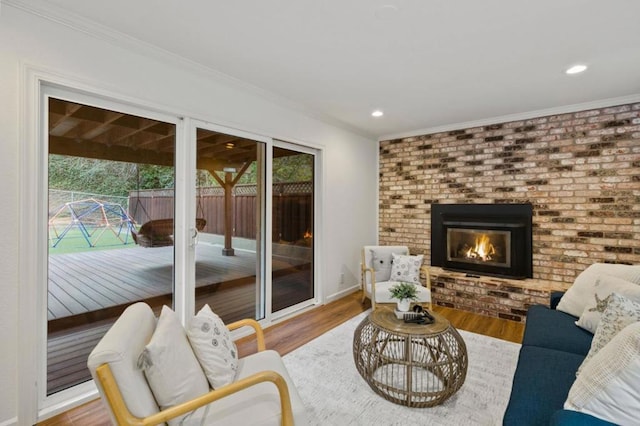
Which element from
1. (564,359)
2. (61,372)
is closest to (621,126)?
(564,359)

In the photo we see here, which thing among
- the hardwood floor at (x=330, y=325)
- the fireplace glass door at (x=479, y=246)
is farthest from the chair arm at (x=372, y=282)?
the fireplace glass door at (x=479, y=246)

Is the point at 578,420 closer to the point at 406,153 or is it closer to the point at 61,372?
the point at 61,372

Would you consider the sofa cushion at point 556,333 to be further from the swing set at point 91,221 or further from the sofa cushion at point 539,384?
the swing set at point 91,221

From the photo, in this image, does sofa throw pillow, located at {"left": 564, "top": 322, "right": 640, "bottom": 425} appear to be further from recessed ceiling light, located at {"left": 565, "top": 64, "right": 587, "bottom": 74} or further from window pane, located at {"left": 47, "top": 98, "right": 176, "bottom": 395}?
window pane, located at {"left": 47, "top": 98, "right": 176, "bottom": 395}

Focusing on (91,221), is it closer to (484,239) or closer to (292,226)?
(292,226)

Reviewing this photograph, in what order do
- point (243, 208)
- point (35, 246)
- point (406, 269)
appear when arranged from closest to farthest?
point (35, 246)
point (243, 208)
point (406, 269)

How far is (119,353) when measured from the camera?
1.18m

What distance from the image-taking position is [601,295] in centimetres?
224

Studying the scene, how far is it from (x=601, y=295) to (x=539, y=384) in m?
1.20

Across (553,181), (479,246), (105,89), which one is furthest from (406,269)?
(105,89)

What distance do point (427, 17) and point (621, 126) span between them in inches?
122

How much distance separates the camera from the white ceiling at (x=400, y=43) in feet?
6.28

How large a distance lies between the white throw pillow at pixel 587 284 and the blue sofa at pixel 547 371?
0.08 meters

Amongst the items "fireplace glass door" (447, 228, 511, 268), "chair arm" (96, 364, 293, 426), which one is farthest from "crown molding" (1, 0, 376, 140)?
"fireplace glass door" (447, 228, 511, 268)
